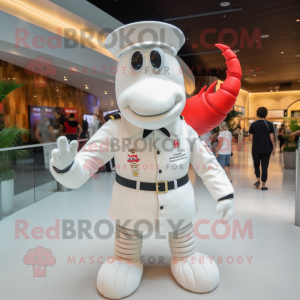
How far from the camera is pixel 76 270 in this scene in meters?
2.04

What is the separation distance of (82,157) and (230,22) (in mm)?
5956

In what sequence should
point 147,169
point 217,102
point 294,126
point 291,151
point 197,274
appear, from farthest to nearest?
point 291,151
point 294,126
point 217,102
point 197,274
point 147,169

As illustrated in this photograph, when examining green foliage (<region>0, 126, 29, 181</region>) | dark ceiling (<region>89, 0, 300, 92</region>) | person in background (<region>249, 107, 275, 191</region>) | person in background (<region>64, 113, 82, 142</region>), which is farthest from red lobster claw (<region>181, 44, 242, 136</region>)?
person in background (<region>64, 113, 82, 142</region>)

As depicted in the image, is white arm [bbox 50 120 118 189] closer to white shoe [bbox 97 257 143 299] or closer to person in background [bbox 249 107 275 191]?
white shoe [bbox 97 257 143 299]

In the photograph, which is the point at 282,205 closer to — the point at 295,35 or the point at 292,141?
the point at 292,141

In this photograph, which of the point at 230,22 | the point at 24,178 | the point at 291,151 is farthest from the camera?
the point at 291,151

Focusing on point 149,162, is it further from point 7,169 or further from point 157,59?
point 7,169

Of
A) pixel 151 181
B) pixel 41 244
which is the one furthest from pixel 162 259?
pixel 41 244

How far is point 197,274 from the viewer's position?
1.74m

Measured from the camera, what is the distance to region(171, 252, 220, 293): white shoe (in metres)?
1.73

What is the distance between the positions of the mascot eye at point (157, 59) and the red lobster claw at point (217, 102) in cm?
62

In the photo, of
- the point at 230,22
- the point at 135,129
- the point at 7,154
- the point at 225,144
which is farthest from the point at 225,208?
the point at 230,22

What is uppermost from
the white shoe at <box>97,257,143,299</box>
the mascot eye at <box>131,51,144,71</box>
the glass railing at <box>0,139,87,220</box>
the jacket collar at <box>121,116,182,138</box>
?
the mascot eye at <box>131,51,144,71</box>

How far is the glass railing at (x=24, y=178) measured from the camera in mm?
3248
